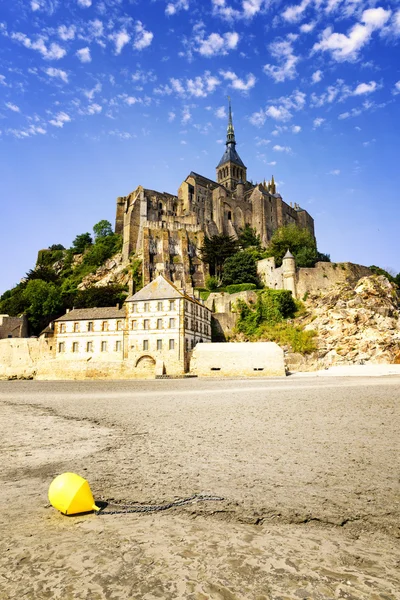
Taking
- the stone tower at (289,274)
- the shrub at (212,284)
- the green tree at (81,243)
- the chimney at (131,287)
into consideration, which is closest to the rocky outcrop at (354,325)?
the stone tower at (289,274)

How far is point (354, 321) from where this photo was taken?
40.1m

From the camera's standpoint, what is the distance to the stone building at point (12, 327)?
162 ft

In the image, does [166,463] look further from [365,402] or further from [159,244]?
[159,244]

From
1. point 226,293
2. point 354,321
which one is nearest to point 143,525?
point 354,321

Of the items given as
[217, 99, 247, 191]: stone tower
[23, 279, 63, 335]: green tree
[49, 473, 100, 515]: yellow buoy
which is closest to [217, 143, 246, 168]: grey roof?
[217, 99, 247, 191]: stone tower

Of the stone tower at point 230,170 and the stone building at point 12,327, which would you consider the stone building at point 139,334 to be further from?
the stone tower at point 230,170

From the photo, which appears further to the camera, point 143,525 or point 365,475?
point 365,475

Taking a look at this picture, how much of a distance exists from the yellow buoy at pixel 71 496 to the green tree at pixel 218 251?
55429 millimetres

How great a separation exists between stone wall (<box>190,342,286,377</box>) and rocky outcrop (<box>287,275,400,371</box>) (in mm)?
6839

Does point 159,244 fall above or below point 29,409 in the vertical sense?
above

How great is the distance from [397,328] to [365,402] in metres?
30.7

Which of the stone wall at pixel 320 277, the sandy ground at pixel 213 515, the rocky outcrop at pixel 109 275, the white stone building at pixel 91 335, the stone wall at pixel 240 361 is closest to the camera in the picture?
the sandy ground at pixel 213 515

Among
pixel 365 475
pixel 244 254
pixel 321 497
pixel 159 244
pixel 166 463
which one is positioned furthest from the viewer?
pixel 159 244

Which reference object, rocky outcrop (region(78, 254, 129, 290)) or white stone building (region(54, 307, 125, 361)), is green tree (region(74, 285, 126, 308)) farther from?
white stone building (region(54, 307, 125, 361))
